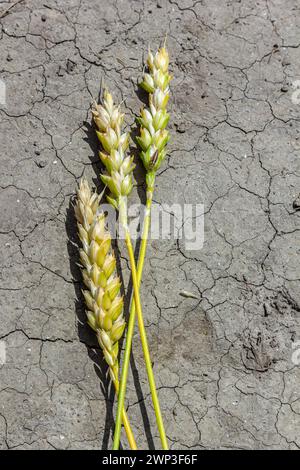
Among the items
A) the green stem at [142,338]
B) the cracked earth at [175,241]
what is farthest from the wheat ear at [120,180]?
the cracked earth at [175,241]

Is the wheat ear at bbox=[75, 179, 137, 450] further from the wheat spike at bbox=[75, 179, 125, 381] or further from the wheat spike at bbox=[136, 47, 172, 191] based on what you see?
the wheat spike at bbox=[136, 47, 172, 191]

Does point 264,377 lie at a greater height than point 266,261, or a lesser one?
lesser

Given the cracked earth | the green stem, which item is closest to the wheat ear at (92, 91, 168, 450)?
the green stem

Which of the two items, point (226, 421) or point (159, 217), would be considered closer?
point (226, 421)

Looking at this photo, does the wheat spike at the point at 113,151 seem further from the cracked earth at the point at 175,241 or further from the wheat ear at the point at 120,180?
the cracked earth at the point at 175,241

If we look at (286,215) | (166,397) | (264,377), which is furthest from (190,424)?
(286,215)

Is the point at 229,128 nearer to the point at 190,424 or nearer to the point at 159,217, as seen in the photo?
the point at 159,217
